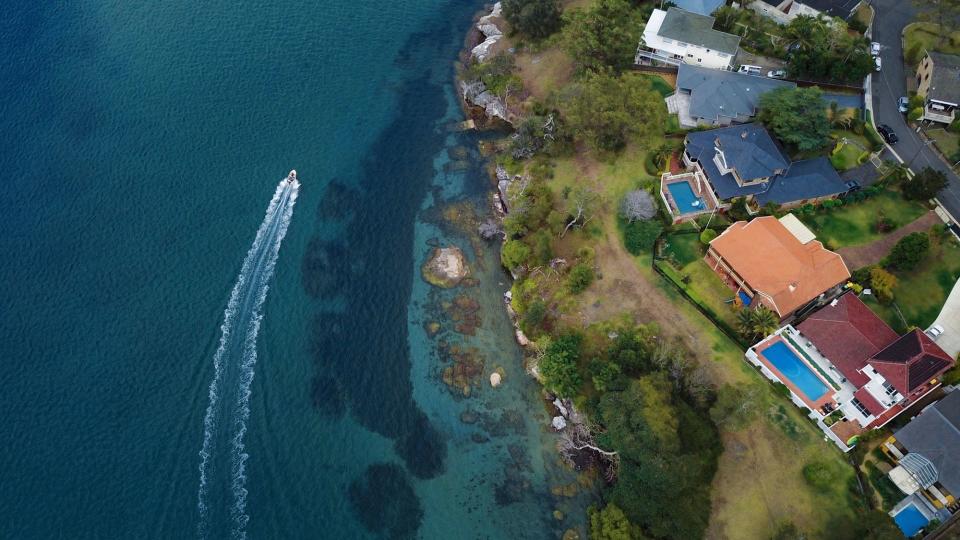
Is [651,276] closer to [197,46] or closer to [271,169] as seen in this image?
[271,169]

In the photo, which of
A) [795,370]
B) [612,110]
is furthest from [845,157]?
[795,370]

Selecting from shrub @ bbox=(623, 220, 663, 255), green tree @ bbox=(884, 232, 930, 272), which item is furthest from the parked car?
shrub @ bbox=(623, 220, 663, 255)

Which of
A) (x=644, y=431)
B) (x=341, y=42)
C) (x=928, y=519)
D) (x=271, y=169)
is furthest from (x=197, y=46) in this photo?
(x=928, y=519)

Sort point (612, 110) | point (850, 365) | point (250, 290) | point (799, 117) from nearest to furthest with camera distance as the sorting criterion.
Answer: point (850, 365), point (250, 290), point (799, 117), point (612, 110)

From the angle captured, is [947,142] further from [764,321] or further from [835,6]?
[764,321]

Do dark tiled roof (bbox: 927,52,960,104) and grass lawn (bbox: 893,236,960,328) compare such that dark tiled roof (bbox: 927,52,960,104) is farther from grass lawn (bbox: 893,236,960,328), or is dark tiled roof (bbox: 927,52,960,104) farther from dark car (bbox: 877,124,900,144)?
grass lawn (bbox: 893,236,960,328)

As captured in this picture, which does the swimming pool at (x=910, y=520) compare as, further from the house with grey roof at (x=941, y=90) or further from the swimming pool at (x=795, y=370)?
the house with grey roof at (x=941, y=90)
